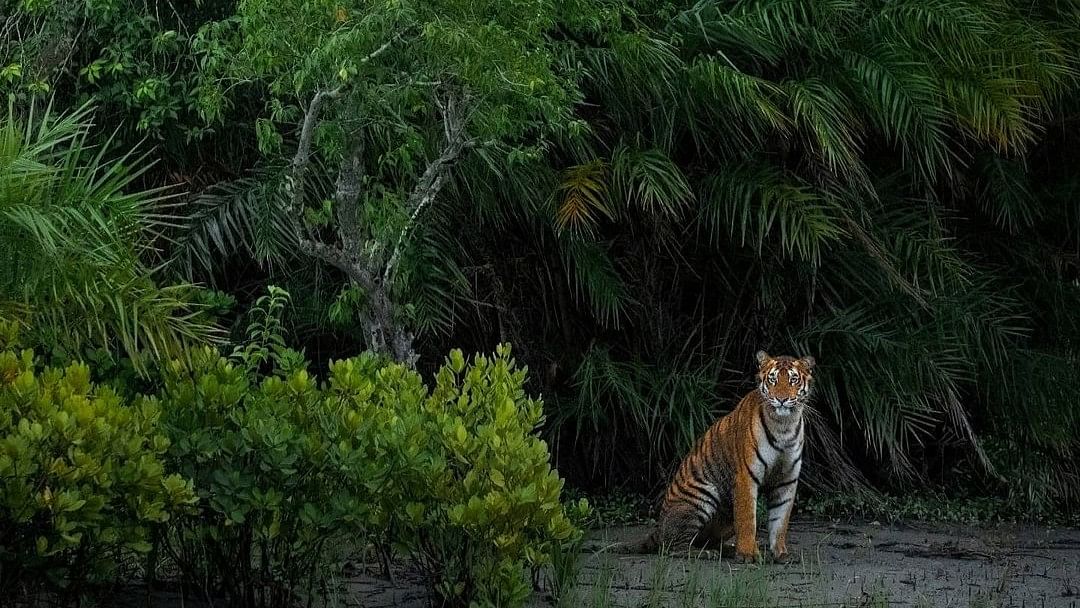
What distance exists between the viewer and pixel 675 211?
7.82 meters

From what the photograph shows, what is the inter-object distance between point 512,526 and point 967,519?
4.58m

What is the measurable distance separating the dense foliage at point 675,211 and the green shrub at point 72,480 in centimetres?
196

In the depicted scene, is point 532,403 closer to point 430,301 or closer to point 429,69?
point 429,69

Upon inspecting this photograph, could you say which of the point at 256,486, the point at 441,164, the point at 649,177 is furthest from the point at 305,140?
the point at 256,486

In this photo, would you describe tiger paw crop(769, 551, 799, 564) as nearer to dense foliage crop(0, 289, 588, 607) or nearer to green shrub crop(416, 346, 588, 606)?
dense foliage crop(0, 289, 588, 607)

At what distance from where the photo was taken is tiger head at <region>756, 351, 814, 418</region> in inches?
242

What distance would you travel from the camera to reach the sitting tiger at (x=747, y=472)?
6203mm

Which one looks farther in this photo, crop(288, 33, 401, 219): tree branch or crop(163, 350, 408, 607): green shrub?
crop(288, 33, 401, 219): tree branch

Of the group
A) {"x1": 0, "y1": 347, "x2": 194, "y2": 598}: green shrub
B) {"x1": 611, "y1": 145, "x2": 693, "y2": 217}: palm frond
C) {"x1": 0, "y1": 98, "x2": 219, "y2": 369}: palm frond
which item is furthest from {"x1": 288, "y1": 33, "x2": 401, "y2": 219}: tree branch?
{"x1": 0, "y1": 347, "x2": 194, "y2": 598}: green shrub

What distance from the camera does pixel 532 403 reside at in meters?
5.00

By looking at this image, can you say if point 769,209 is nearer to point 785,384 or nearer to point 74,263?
point 785,384

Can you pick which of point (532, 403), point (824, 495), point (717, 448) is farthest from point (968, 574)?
point (532, 403)

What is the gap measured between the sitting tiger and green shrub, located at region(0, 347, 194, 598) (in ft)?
9.16

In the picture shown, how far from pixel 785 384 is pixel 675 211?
191cm
